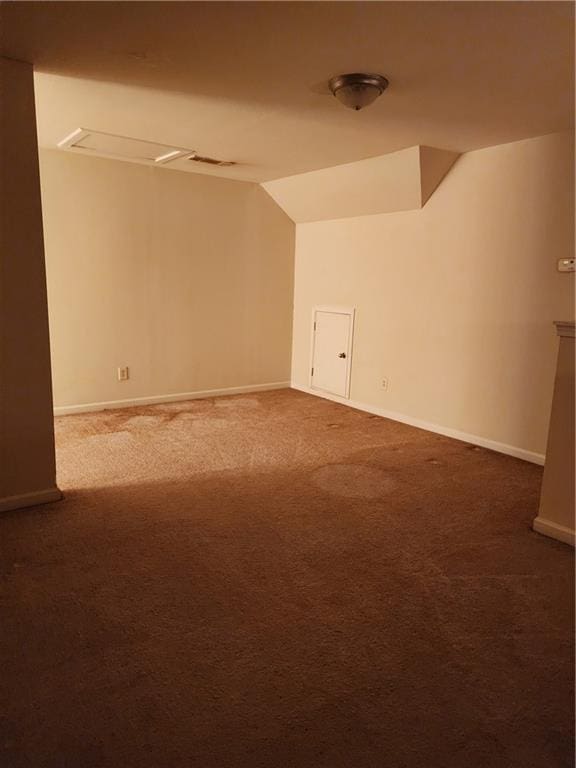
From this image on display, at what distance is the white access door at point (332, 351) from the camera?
4934 millimetres

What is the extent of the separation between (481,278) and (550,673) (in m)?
2.74

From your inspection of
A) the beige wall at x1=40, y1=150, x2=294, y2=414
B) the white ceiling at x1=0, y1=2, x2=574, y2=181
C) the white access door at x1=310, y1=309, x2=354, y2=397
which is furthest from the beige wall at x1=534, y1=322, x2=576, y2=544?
the beige wall at x1=40, y1=150, x2=294, y2=414

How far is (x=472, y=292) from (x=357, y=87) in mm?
1861

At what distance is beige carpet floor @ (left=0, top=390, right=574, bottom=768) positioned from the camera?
140cm

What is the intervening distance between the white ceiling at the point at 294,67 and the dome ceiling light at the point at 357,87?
0.06 meters

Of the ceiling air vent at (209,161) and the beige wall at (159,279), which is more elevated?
the ceiling air vent at (209,161)

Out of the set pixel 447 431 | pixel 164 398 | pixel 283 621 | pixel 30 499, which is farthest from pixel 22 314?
pixel 447 431

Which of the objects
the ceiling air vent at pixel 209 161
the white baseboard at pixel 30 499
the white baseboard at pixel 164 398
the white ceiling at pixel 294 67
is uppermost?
the ceiling air vent at pixel 209 161

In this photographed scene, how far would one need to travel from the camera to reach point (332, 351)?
5113 millimetres

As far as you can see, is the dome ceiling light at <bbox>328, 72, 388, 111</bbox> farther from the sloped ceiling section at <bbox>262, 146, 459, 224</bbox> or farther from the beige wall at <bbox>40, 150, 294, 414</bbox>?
the beige wall at <bbox>40, 150, 294, 414</bbox>

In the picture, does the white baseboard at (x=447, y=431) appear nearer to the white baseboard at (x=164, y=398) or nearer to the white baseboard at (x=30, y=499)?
the white baseboard at (x=164, y=398)

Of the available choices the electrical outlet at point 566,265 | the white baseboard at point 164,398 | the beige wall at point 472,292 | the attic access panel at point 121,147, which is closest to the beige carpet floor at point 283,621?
the beige wall at point 472,292

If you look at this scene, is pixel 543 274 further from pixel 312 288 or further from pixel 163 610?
pixel 163 610

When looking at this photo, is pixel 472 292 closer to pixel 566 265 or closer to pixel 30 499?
pixel 566 265
